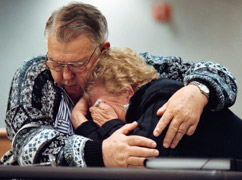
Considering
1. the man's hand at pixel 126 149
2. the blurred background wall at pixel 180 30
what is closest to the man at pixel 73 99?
the man's hand at pixel 126 149

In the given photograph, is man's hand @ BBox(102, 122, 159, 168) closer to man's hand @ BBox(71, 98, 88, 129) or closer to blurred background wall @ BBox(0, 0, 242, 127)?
man's hand @ BBox(71, 98, 88, 129)

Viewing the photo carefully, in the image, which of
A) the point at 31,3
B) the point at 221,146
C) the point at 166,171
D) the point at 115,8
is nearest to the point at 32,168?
the point at 166,171

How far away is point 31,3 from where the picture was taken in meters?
2.79

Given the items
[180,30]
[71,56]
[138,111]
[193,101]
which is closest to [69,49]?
[71,56]

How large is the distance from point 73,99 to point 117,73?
0.37m

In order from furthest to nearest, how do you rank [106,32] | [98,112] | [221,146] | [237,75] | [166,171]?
[237,75]
[106,32]
[98,112]
[221,146]
[166,171]

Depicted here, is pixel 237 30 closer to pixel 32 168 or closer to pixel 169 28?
pixel 169 28

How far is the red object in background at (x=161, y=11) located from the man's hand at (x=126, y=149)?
173cm

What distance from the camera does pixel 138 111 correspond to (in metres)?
1.23

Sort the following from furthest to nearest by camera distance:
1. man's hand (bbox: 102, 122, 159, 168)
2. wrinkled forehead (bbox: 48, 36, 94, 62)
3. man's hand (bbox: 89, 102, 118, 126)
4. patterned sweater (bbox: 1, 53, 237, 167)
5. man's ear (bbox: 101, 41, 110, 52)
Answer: man's ear (bbox: 101, 41, 110, 52)
wrinkled forehead (bbox: 48, 36, 94, 62)
man's hand (bbox: 89, 102, 118, 126)
patterned sweater (bbox: 1, 53, 237, 167)
man's hand (bbox: 102, 122, 159, 168)

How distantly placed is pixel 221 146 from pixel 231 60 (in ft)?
5.52

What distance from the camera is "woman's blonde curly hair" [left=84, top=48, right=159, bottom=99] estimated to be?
55.6 inches

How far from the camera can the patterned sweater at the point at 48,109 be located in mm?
1248

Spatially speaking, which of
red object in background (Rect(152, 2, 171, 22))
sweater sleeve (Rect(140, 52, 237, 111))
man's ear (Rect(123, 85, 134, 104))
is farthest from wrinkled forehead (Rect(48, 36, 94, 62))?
red object in background (Rect(152, 2, 171, 22))
